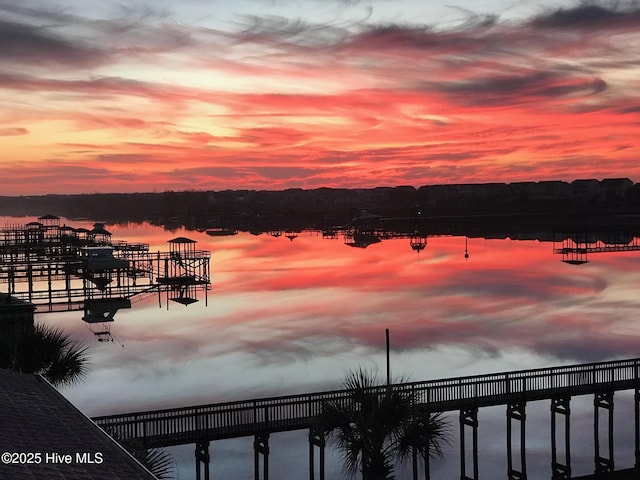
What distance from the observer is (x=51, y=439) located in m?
12.2

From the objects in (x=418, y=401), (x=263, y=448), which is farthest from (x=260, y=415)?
(x=418, y=401)

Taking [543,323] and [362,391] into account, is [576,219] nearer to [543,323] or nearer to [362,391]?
[543,323]

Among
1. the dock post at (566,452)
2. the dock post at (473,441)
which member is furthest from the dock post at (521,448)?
→ the dock post at (473,441)

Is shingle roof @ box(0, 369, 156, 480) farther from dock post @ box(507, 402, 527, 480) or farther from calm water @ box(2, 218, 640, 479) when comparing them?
dock post @ box(507, 402, 527, 480)

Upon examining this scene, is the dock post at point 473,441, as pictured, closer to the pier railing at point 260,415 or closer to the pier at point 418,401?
the pier at point 418,401

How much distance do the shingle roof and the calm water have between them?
11.5m

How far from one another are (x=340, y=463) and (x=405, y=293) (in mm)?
39504

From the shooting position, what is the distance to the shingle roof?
34.4 feet

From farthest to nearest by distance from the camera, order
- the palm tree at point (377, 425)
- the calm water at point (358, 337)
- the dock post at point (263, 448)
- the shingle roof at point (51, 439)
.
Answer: the calm water at point (358, 337) → the dock post at point (263, 448) → the palm tree at point (377, 425) → the shingle roof at point (51, 439)

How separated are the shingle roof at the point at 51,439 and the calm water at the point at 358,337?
11.5 metres

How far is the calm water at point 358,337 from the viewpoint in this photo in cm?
3036

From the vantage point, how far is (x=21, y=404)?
14.2 m

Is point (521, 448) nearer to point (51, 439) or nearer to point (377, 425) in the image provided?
point (377, 425)

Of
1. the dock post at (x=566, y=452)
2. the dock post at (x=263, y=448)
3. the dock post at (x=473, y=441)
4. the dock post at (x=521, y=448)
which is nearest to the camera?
the dock post at (x=263, y=448)
